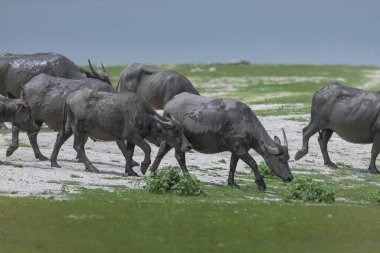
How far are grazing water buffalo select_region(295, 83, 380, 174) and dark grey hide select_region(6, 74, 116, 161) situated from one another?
732cm

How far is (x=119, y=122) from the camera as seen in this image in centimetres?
2491

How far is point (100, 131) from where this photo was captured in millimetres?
25297

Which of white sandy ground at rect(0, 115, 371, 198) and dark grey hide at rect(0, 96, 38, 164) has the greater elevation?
dark grey hide at rect(0, 96, 38, 164)

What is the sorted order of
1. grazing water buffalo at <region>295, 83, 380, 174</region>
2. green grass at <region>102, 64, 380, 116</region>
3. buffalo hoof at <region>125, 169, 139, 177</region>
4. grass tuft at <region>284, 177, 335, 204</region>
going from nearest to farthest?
grass tuft at <region>284, 177, 335, 204</region> → buffalo hoof at <region>125, 169, 139, 177</region> → grazing water buffalo at <region>295, 83, 380, 174</region> → green grass at <region>102, 64, 380, 116</region>

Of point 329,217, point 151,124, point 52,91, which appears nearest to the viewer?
point 329,217

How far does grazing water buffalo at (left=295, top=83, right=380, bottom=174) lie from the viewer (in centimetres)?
3091

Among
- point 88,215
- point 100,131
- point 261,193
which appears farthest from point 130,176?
point 88,215

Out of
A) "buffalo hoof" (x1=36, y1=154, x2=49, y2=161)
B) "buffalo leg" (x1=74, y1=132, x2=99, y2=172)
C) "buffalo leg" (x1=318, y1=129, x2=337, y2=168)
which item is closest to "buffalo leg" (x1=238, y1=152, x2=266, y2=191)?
"buffalo leg" (x1=74, y1=132, x2=99, y2=172)

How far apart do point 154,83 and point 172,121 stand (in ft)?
34.1

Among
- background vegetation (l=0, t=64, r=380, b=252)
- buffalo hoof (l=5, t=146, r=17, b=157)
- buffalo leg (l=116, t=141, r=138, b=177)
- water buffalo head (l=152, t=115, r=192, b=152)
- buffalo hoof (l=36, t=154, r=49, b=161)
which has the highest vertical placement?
water buffalo head (l=152, t=115, r=192, b=152)

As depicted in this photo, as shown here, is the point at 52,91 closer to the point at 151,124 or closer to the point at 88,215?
the point at 151,124

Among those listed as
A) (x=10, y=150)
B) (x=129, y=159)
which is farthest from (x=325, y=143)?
(x=10, y=150)

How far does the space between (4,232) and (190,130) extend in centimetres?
859

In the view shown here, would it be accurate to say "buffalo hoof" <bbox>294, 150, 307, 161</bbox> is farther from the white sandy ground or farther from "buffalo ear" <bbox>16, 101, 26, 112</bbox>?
"buffalo ear" <bbox>16, 101, 26, 112</bbox>
